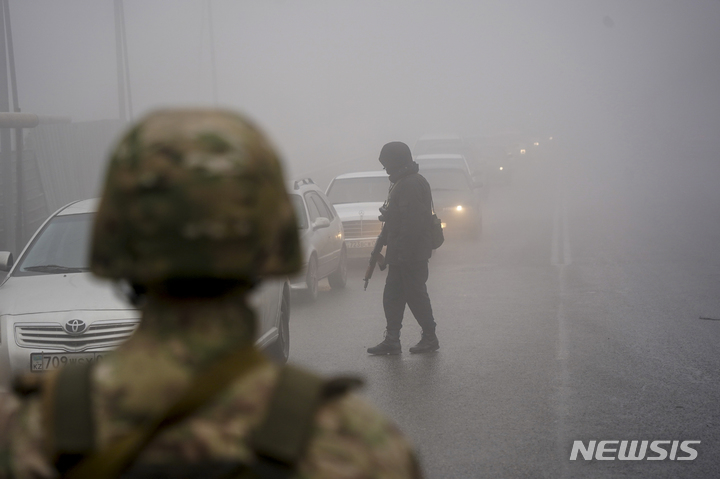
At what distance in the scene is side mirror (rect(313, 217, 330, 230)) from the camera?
37.7 feet

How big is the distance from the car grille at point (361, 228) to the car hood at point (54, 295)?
24.8 ft

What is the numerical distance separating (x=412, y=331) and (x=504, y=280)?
3659 mm

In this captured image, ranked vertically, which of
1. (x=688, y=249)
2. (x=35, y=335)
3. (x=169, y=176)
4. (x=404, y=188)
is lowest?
(x=688, y=249)

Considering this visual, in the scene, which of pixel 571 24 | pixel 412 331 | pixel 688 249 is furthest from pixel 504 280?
pixel 571 24

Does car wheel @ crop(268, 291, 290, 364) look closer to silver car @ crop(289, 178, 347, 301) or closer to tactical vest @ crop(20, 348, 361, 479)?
silver car @ crop(289, 178, 347, 301)

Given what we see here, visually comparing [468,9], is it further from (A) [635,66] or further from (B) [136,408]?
(B) [136,408]

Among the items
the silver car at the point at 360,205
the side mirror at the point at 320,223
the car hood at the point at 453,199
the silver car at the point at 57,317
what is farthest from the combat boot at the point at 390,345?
the car hood at the point at 453,199

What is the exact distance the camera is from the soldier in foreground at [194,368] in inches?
45.5

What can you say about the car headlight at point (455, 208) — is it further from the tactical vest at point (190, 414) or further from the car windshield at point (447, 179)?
the tactical vest at point (190, 414)

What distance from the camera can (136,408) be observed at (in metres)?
1.20

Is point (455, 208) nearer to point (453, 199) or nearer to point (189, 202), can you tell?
point (453, 199)

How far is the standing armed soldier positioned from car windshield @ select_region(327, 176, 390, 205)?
7534mm

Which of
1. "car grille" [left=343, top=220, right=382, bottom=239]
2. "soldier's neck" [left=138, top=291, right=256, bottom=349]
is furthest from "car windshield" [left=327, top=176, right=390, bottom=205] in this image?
"soldier's neck" [left=138, top=291, right=256, bottom=349]

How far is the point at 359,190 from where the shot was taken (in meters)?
15.9
